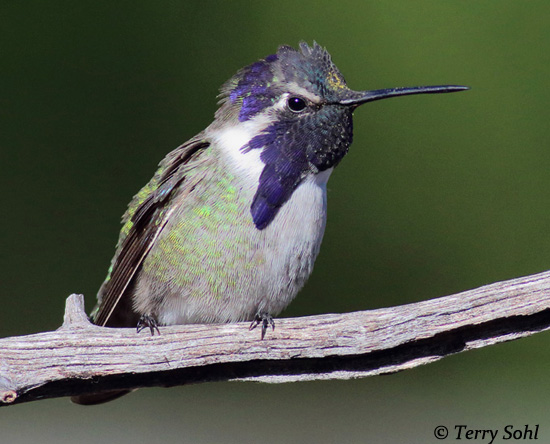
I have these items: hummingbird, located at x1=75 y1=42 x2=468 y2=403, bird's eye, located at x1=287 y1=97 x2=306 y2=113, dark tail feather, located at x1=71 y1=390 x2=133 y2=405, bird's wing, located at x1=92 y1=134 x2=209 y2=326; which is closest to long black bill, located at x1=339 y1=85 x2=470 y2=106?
hummingbird, located at x1=75 y1=42 x2=468 y2=403

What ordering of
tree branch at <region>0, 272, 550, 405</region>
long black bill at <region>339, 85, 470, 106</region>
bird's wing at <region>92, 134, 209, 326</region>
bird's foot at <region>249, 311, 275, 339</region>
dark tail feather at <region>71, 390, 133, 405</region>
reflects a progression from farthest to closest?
dark tail feather at <region>71, 390, 133, 405</region>, bird's wing at <region>92, 134, 209, 326</region>, long black bill at <region>339, 85, 470, 106</region>, bird's foot at <region>249, 311, 275, 339</region>, tree branch at <region>0, 272, 550, 405</region>

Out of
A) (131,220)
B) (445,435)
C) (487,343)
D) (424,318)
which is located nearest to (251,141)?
(131,220)

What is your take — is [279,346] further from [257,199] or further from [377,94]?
[377,94]

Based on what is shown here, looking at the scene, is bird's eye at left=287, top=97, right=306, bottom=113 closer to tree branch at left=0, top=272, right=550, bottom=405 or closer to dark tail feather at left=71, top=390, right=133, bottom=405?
tree branch at left=0, top=272, right=550, bottom=405

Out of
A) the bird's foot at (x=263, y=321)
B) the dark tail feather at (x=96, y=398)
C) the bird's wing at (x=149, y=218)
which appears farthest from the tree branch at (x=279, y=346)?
the dark tail feather at (x=96, y=398)

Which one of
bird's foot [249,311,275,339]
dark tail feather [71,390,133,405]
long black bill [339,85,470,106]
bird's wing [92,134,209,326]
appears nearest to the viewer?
bird's foot [249,311,275,339]


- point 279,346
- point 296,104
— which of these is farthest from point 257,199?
point 279,346

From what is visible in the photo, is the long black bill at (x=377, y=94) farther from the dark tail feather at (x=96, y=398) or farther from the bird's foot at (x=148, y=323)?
the dark tail feather at (x=96, y=398)
